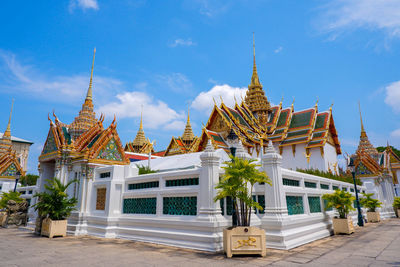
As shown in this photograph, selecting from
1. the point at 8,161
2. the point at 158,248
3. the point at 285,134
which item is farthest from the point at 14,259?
the point at 285,134

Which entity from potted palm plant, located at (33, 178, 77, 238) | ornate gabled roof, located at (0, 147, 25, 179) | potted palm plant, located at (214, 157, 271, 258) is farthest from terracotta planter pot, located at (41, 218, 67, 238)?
ornate gabled roof, located at (0, 147, 25, 179)

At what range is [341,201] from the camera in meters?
10.5

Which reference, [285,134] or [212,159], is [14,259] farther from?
[285,134]

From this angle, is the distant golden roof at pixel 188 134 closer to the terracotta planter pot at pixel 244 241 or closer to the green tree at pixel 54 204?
the green tree at pixel 54 204

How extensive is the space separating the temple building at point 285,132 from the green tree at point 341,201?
17.1 metres

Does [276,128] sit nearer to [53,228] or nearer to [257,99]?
[257,99]

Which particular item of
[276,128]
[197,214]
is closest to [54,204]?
A: [197,214]

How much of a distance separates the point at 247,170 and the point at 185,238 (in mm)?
2684

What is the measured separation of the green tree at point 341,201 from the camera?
34.2 feet

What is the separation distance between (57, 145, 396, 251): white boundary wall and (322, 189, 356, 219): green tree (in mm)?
416

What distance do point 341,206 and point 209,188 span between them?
671cm

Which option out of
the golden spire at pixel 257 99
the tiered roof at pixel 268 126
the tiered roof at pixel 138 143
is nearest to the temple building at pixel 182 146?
the tiered roof at pixel 268 126

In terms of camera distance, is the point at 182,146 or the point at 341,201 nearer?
the point at 341,201

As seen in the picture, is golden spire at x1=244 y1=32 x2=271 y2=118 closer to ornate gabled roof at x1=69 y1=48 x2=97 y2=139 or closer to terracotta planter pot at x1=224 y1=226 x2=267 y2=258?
ornate gabled roof at x1=69 y1=48 x2=97 y2=139
